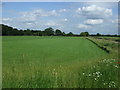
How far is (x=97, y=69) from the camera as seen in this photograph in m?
5.25

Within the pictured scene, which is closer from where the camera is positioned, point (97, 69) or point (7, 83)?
point (7, 83)

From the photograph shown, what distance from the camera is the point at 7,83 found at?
13.2 feet

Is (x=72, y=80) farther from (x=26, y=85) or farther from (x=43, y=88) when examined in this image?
(x=26, y=85)

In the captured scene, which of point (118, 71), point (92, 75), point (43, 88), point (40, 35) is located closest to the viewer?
point (43, 88)

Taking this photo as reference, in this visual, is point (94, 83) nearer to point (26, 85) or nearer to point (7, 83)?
point (26, 85)

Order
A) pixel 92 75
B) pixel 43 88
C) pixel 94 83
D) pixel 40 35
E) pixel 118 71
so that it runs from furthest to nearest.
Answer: pixel 40 35
pixel 118 71
pixel 92 75
pixel 94 83
pixel 43 88

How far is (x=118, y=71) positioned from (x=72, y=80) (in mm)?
1576

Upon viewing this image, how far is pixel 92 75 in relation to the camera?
459 cm

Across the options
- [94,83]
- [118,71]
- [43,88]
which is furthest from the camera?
[118,71]

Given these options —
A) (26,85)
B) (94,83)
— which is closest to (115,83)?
(94,83)

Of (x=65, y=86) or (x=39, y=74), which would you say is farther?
(x=39, y=74)

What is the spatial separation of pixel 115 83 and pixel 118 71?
0.96 m

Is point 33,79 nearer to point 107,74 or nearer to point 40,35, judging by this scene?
point 107,74

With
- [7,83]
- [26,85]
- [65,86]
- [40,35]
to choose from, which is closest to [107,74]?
[65,86]
